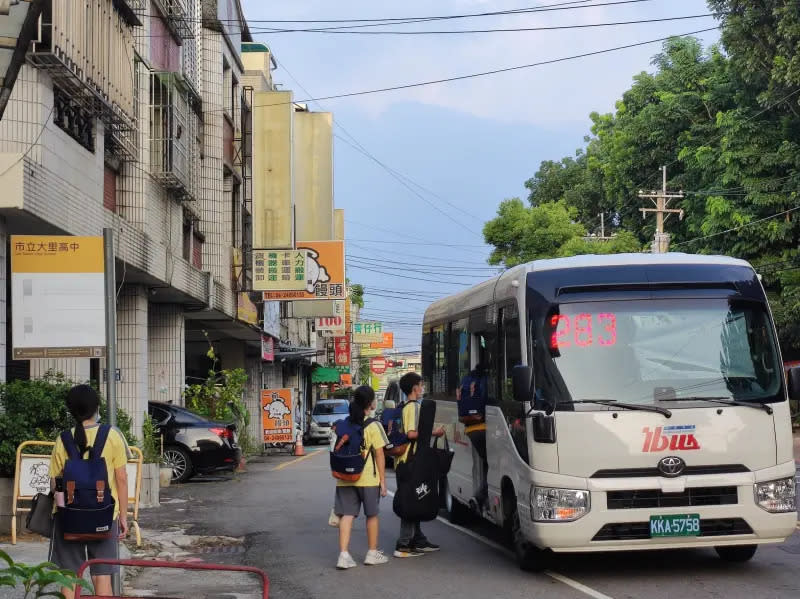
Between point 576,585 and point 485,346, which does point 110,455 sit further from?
point 485,346

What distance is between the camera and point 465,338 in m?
13.7

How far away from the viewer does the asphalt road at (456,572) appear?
9.76 metres

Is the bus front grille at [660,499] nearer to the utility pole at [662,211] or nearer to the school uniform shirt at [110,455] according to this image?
the school uniform shirt at [110,455]

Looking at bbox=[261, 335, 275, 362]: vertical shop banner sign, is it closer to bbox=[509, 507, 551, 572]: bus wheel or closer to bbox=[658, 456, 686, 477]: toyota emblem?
bbox=[509, 507, 551, 572]: bus wheel

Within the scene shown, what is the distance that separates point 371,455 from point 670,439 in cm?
301

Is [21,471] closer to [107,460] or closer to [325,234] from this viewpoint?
[107,460]

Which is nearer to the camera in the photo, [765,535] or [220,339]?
[765,535]

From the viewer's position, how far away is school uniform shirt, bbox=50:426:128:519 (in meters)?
7.53

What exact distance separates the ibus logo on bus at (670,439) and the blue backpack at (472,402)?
286cm

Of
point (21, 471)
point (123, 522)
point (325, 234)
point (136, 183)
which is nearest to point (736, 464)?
point (123, 522)

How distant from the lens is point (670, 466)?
985cm

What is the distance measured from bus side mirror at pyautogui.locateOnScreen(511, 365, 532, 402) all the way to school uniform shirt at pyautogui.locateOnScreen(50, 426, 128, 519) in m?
3.67

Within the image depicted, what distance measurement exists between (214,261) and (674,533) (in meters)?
21.5

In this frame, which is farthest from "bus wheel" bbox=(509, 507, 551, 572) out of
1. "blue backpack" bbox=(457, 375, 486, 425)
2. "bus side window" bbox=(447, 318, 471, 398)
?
"bus side window" bbox=(447, 318, 471, 398)
